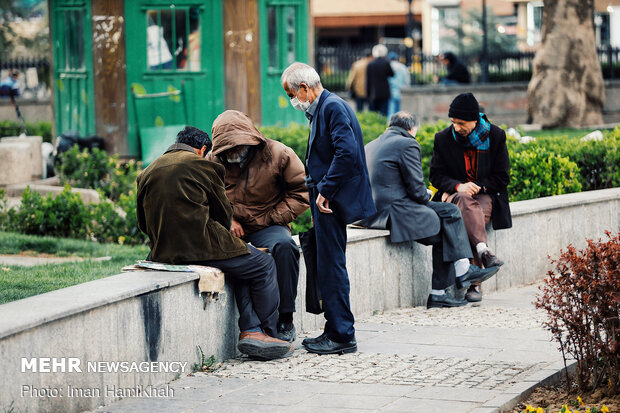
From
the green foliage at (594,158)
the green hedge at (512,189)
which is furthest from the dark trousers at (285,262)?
the green foliage at (594,158)

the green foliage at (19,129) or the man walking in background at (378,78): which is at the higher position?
the man walking in background at (378,78)

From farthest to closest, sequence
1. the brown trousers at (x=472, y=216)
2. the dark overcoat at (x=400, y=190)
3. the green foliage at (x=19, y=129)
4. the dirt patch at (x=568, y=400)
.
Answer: the green foliage at (x=19, y=129) < the brown trousers at (x=472, y=216) < the dark overcoat at (x=400, y=190) < the dirt patch at (x=568, y=400)

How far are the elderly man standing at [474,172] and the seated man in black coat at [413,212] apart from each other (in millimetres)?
260

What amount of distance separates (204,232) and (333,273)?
967 mm

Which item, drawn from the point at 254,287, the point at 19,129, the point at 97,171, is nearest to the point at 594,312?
the point at 254,287

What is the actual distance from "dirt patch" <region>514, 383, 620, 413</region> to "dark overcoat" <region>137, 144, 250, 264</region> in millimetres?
2019

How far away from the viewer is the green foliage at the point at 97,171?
43.9 ft

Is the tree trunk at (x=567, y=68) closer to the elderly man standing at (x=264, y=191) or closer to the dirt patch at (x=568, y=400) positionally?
the elderly man standing at (x=264, y=191)

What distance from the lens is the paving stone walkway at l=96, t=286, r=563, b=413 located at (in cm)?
578

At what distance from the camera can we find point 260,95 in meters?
15.3

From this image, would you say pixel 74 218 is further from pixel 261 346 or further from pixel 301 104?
pixel 261 346

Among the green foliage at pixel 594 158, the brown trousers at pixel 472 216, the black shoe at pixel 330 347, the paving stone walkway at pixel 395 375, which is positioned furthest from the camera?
the green foliage at pixel 594 158

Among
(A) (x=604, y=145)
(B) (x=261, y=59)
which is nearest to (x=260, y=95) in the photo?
(B) (x=261, y=59)

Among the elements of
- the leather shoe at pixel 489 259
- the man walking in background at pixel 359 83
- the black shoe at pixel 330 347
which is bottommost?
the black shoe at pixel 330 347
